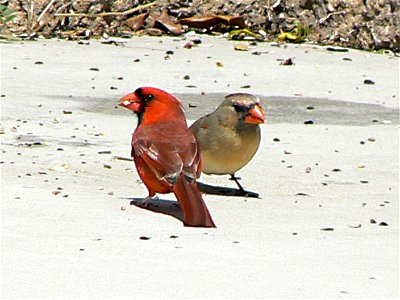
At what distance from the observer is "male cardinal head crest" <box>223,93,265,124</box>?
6.42 meters

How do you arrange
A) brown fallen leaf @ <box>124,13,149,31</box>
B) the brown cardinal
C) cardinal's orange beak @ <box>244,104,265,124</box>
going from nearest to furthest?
1. the brown cardinal
2. cardinal's orange beak @ <box>244,104,265,124</box>
3. brown fallen leaf @ <box>124,13,149,31</box>

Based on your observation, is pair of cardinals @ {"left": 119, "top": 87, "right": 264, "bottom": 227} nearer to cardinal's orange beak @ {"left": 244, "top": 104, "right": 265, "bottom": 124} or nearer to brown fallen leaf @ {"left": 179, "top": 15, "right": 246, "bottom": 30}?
cardinal's orange beak @ {"left": 244, "top": 104, "right": 265, "bottom": 124}

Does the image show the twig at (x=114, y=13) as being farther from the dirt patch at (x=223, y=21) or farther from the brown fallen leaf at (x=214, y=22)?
the brown fallen leaf at (x=214, y=22)

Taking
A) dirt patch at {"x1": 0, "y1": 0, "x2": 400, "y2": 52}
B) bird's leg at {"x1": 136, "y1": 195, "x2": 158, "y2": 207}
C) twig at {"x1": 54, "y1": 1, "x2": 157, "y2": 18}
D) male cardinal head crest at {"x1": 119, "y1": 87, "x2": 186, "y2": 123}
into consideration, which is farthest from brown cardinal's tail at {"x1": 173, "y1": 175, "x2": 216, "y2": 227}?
twig at {"x1": 54, "y1": 1, "x2": 157, "y2": 18}

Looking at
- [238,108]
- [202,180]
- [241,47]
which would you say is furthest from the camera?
[241,47]

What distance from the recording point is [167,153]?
19.4 ft

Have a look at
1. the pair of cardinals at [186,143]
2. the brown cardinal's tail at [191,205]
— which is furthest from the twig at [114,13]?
the brown cardinal's tail at [191,205]

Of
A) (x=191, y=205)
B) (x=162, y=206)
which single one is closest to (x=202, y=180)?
(x=162, y=206)

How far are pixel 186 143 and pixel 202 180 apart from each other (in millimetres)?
1037

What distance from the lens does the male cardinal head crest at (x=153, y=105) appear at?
20.1 feet

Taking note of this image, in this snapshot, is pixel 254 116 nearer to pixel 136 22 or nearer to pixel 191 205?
pixel 191 205

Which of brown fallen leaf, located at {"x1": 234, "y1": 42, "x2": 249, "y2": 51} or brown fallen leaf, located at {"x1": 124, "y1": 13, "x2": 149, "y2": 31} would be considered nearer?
brown fallen leaf, located at {"x1": 234, "y1": 42, "x2": 249, "y2": 51}

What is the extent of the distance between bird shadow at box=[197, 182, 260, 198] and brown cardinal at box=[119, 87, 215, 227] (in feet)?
1.91

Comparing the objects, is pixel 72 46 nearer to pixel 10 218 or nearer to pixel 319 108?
pixel 319 108
